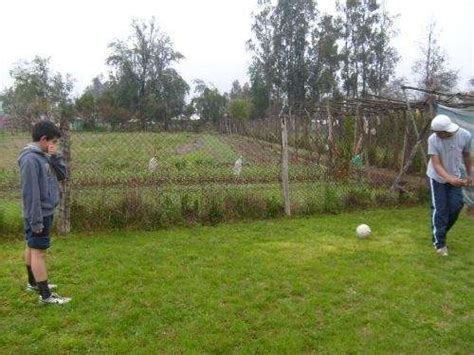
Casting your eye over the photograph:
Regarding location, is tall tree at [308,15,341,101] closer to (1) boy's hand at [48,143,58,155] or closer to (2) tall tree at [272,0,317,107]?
(2) tall tree at [272,0,317,107]

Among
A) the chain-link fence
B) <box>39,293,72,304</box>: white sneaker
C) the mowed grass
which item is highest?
the chain-link fence

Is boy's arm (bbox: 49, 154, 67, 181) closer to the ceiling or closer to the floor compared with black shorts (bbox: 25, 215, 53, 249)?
closer to the ceiling

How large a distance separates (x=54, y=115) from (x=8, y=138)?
2173 centimetres

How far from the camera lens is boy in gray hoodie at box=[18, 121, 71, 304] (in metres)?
3.82

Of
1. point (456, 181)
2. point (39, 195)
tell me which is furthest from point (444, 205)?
point (39, 195)

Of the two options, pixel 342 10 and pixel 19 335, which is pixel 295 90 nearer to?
pixel 342 10

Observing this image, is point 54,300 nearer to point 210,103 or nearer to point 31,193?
point 31,193

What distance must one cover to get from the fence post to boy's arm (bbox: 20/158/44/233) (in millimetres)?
→ 2473

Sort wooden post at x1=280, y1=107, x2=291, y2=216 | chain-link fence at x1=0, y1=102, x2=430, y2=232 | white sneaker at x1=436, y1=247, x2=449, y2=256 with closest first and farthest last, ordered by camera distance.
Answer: white sneaker at x1=436, y1=247, x2=449, y2=256 < chain-link fence at x1=0, y1=102, x2=430, y2=232 < wooden post at x1=280, y1=107, x2=291, y2=216

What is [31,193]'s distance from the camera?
150 inches

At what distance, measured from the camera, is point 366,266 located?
205 inches

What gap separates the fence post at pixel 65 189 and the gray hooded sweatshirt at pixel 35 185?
2.32 m

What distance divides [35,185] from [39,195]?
0.10m

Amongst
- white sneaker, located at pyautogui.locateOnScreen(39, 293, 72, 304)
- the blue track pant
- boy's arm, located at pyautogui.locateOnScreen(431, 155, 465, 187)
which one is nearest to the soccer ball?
the blue track pant
